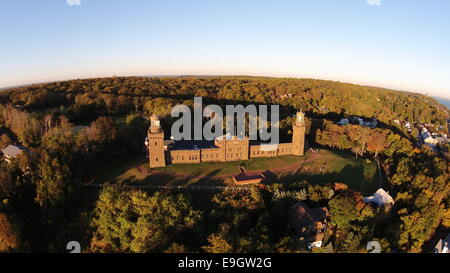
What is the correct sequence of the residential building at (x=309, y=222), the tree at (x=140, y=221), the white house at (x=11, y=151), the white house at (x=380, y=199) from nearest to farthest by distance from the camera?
the tree at (x=140, y=221) → the residential building at (x=309, y=222) → the white house at (x=380, y=199) → the white house at (x=11, y=151)

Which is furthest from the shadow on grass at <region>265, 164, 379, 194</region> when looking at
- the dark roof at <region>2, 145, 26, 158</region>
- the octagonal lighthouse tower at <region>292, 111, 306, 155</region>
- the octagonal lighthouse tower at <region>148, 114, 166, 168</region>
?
the dark roof at <region>2, 145, 26, 158</region>

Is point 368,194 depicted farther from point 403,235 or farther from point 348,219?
point 348,219

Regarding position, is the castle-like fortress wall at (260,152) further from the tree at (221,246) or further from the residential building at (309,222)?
the tree at (221,246)

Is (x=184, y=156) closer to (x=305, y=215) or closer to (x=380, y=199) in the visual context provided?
(x=305, y=215)

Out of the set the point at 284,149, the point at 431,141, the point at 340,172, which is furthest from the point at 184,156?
the point at 431,141

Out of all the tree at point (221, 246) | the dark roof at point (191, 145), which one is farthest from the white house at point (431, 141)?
the tree at point (221, 246)

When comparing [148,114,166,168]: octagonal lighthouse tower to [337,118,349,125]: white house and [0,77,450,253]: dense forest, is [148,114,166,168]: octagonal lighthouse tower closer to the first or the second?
[0,77,450,253]: dense forest

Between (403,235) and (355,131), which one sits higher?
(355,131)
